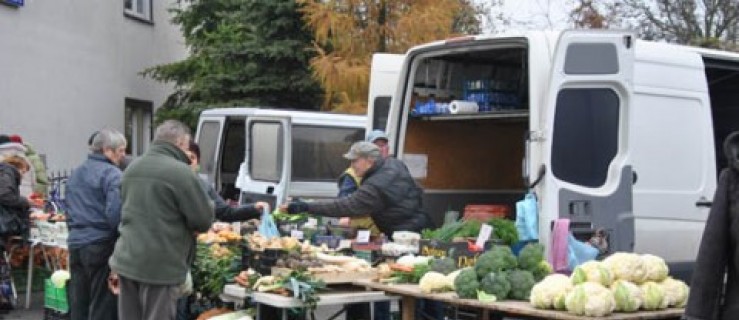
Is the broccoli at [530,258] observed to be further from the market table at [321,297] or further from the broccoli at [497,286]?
the market table at [321,297]

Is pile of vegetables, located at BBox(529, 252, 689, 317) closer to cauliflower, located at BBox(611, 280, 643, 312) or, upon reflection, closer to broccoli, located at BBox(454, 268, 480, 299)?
cauliflower, located at BBox(611, 280, 643, 312)

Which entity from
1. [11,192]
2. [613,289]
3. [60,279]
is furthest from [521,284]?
[11,192]

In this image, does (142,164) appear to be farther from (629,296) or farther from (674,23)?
(674,23)

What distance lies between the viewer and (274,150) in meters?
11.6

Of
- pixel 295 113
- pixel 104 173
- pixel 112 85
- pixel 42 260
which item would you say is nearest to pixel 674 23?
pixel 112 85

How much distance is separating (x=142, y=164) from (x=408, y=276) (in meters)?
1.83

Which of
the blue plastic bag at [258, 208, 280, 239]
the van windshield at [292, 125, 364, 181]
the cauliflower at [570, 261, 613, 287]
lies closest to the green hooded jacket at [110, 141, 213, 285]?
the blue plastic bag at [258, 208, 280, 239]

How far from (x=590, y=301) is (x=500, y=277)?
26.5 inches

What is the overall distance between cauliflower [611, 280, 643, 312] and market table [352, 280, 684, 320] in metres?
0.04

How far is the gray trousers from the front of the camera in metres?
5.97

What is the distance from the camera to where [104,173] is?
7.32 meters

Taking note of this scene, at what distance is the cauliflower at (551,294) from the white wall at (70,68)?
464 inches

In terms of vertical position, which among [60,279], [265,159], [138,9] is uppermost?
[138,9]

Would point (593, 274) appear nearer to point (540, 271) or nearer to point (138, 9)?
point (540, 271)
